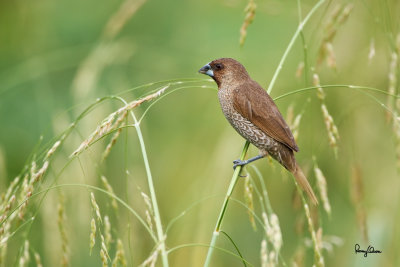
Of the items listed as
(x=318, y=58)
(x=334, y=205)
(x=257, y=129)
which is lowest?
(x=334, y=205)

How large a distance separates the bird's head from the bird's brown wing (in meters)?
0.18

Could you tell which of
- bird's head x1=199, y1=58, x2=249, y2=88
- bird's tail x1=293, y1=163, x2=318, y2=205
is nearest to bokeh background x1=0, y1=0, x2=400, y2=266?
bird's tail x1=293, y1=163, x2=318, y2=205

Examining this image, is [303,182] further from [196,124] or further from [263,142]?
[196,124]

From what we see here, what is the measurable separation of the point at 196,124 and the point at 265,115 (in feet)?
3.34

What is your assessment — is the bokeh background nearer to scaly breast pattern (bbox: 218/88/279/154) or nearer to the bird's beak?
scaly breast pattern (bbox: 218/88/279/154)

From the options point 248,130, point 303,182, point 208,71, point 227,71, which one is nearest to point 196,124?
point 208,71

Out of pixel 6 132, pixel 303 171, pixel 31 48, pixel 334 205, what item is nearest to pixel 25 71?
pixel 6 132

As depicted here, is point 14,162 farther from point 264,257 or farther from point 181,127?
point 264,257

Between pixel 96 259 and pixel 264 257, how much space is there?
215cm

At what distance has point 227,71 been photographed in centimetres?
342

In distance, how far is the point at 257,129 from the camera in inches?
125

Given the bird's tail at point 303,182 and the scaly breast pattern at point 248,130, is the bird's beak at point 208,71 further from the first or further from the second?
the bird's tail at point 303,182

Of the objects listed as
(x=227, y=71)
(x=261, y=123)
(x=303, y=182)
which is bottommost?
(x=303, y=182)

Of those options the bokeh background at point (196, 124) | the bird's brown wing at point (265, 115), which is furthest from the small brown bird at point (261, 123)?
the bokeh background at point (196, 124)
